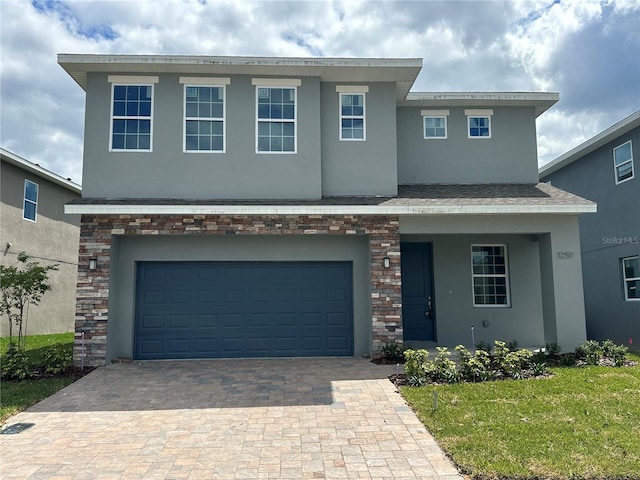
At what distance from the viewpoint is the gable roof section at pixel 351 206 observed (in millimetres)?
10023

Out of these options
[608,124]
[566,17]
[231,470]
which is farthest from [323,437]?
[608,124]

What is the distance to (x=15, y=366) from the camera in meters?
9.22

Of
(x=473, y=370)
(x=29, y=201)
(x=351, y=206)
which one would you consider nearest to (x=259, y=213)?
(x=351, y=206)

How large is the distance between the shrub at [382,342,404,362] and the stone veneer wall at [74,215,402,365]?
0.16 m

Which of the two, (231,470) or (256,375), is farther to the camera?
(256,375)

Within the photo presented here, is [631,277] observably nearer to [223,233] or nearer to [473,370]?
[473,370]

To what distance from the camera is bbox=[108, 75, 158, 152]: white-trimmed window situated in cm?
1102

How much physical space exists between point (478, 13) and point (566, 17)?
2445 millimetres

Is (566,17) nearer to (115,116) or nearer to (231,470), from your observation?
(115,116)

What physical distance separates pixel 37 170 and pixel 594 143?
1765cm

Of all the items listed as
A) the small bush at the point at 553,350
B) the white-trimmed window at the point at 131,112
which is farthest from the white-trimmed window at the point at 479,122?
the white-trimmed window at the point at 131,112

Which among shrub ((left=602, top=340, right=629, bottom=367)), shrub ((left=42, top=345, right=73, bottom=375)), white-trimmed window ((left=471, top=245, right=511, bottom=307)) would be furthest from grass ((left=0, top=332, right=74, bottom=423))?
shrub ((left=602, top=340, right=629, bottom=367))

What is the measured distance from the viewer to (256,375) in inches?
364

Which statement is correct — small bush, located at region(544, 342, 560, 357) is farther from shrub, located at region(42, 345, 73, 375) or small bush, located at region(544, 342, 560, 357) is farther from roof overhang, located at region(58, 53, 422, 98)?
shrub, located at region(42, 345, 73, 375)
